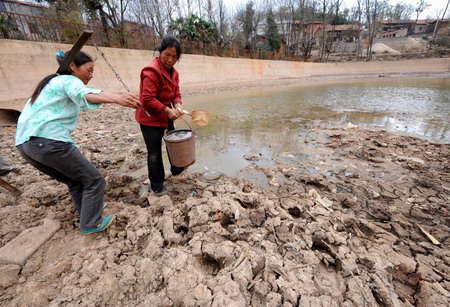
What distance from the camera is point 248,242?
5.92 feet

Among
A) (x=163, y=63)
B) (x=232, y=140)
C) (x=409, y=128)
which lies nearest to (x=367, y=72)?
(x=409, y=128)

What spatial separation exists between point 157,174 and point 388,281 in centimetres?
248

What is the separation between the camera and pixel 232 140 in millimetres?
4922

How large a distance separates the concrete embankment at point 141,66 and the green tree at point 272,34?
26.7ft

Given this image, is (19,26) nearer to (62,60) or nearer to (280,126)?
(62,60)

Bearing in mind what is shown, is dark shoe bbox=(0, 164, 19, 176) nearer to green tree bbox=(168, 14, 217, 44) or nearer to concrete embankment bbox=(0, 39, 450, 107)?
concrete embankment bbox=(0, 39, 450, 107)

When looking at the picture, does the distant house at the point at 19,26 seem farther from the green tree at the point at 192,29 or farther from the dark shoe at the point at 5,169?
the green tree at the point at 192,29

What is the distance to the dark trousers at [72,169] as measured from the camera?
1567mm

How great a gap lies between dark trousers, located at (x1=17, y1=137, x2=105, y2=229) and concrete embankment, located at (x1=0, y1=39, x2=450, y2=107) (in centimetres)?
882

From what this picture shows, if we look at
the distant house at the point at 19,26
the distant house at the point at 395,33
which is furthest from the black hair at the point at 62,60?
the distant house at the point at 395,33

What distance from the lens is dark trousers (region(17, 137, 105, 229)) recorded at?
1.57 meters

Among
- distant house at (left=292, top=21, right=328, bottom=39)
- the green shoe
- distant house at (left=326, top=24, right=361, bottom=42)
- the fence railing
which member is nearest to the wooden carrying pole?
the green shoe

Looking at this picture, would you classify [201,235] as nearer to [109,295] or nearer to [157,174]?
[109,295]

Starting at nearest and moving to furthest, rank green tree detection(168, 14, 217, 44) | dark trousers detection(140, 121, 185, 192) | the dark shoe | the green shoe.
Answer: the green shoe
dark trousers detection(140, 121, 185, 192)
the dark shoe
green tree detection(168, 14, 217, 44)
